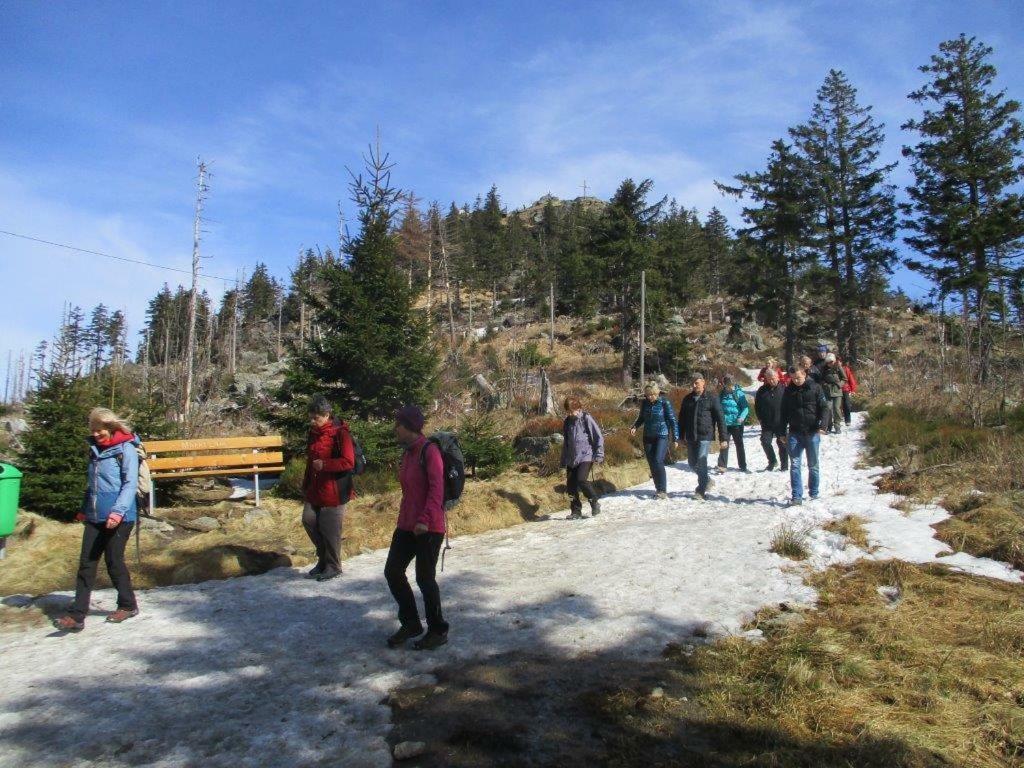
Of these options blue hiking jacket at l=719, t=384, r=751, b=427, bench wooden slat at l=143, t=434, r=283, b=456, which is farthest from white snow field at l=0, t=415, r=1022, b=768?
bench wooden slat at l=143, t=434, r=283, b=456

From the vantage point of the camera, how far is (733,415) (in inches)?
503

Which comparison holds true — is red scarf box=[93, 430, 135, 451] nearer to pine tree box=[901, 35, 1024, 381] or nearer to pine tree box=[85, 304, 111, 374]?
pine tree box=[901, 35, 1024, 381]

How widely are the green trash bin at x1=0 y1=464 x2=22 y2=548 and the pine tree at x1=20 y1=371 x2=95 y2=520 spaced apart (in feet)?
6.08

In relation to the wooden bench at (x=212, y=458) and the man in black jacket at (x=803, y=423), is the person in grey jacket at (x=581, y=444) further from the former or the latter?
the wooden bench at (x=212, y=458)

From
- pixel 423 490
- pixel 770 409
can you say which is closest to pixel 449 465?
pixel 423 490

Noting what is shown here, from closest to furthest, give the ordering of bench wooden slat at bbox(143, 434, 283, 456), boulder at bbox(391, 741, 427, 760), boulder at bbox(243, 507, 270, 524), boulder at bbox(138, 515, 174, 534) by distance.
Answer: boulder at bbox(391, 741, 427, 760) → boulder at bbox(138, 515, 174, 534) → boulder at bbox(243, 507, 270, 524) → bench wooden slat at bbox(143, 434, 283, 456)

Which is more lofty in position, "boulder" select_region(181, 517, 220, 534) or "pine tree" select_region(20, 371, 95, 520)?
"pine tree" select_region(20, 371, 95, 520)

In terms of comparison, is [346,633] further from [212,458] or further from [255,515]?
[212,458]

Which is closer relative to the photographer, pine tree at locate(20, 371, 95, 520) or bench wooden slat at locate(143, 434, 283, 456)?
pine tree at locate(20, 371, 95, 520)

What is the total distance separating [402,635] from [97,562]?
2.83 meters

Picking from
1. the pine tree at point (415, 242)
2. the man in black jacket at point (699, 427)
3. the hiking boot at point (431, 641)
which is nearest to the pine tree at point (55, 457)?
the hiking boot at point (431, 641)

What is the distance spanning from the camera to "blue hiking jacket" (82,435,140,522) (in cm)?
543

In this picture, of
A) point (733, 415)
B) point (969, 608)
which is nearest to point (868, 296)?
point (733, 415)

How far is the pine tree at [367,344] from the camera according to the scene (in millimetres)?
13375
